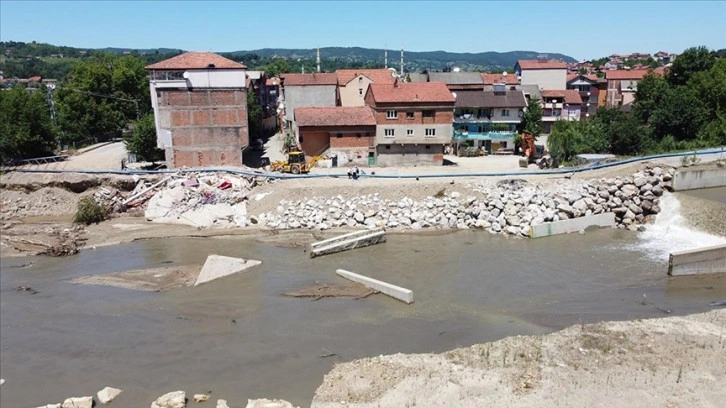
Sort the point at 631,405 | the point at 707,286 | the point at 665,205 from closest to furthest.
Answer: the point at 631,405
the point at 707,286
the point at 665,205

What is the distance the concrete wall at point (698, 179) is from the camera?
98.9ft

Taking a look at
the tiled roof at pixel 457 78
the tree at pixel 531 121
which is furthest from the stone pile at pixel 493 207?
the tiled roof at pixel 457 78

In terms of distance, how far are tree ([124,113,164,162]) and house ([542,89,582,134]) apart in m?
37.2

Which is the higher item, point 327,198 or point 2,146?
point 2,146

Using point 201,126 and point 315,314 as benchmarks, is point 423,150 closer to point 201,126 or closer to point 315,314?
point 201,126

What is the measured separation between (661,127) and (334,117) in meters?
26.3

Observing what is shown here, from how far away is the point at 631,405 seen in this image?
12281 millimetres

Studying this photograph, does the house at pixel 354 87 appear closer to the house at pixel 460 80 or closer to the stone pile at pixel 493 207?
the house at pixel 460 80

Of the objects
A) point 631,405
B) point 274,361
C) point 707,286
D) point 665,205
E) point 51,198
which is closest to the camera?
point 631,405

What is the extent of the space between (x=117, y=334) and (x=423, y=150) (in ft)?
84.8

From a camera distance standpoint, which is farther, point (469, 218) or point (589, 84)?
point (589, 84)

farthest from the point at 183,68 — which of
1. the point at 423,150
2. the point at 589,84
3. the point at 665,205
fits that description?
the point at 589,84

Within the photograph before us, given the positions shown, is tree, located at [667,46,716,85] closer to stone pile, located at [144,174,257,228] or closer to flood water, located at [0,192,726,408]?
flood water, located at [0,192,726,408]

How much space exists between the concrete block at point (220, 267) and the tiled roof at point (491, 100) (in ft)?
89.3
